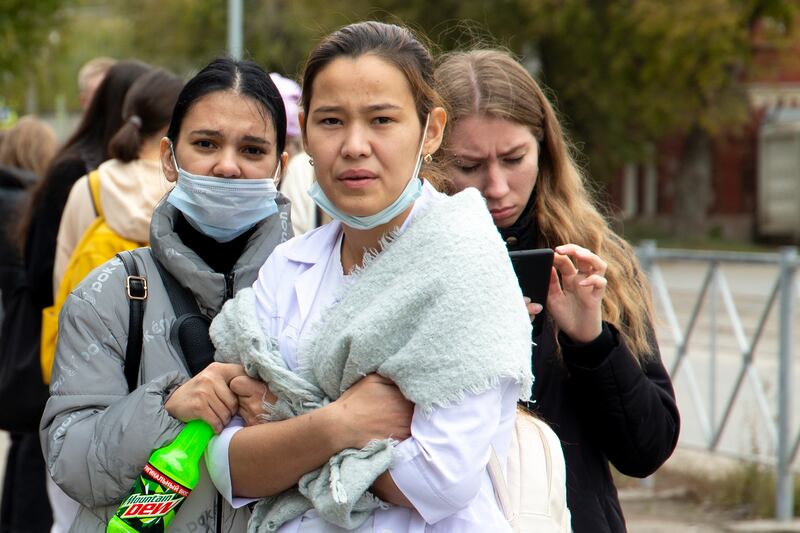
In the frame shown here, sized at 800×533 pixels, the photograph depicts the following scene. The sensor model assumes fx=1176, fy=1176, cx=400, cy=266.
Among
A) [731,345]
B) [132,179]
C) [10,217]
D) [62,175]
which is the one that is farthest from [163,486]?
[731,345]

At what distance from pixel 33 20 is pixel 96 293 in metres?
19.6

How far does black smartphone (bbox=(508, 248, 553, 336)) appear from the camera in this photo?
2.51 m

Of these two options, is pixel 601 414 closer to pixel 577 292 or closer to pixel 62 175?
pixel 577 292

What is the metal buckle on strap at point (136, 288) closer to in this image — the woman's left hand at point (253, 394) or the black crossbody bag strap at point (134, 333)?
the black crossbody bag strap at point (134, 333)

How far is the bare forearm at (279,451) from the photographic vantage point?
2215 millimetres

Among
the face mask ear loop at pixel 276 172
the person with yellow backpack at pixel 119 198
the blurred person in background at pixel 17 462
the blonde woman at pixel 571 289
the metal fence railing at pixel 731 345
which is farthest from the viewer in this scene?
the metal fence railing at pixel 731 345

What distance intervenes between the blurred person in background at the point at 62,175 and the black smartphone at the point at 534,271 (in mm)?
2645

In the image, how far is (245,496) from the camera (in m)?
2.35

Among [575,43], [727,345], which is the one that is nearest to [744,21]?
[575,43]

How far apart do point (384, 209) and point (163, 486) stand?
72 centimetres

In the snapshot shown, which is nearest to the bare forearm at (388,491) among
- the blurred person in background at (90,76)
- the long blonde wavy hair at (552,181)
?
the long blonde wavy hair at (552,181)

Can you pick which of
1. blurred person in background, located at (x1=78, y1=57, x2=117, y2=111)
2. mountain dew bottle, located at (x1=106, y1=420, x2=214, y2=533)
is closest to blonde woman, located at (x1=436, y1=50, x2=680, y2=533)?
mountain dew bottle, located at (x1=106, y1=420, x2=214, y2=533)

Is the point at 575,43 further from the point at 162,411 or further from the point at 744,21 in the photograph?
the point at 162,411

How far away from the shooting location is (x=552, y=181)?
3113 millimetres
